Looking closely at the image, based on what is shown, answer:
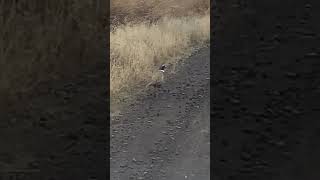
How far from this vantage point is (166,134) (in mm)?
4301

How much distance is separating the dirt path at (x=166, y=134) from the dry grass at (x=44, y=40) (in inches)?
31.5

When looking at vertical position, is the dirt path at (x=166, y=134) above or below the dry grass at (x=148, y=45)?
below

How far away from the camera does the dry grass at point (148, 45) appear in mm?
5359

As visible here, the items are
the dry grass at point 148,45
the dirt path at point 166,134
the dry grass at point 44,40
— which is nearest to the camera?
the dirt path at point 166,134

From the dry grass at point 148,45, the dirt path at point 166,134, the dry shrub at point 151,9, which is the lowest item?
the dirt path at point 166,134

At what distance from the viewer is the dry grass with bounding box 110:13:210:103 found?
211 inches

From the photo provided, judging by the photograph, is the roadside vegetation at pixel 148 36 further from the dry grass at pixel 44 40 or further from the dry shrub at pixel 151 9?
the dry grass at pixel 44 40

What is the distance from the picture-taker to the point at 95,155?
400 cm
